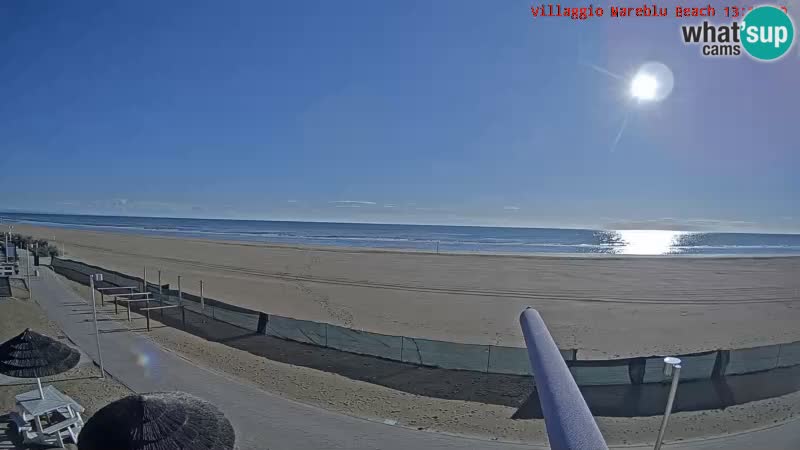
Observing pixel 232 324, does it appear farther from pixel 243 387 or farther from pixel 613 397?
pixel 613 397

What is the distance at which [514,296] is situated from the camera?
69.2ft

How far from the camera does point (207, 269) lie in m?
28.7

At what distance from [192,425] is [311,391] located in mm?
4969

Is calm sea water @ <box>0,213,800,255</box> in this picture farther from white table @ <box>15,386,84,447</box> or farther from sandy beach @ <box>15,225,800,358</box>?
white table @ <box>15,386,84,447</box>

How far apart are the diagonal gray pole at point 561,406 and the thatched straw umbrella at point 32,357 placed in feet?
27.0

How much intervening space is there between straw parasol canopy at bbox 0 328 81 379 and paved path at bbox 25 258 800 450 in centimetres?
208

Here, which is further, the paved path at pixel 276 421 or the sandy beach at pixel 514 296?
the sandy beach at pixel 514 296

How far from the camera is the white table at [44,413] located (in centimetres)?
646

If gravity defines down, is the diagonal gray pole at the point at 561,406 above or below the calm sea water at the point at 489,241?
above

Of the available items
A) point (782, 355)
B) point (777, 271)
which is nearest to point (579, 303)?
point (782, 355)

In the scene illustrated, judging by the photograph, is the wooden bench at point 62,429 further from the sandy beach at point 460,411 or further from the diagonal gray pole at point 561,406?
the diagonal gray pole at point 561,406

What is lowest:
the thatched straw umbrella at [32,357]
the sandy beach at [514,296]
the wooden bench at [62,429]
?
the sandy beach at [514,296]

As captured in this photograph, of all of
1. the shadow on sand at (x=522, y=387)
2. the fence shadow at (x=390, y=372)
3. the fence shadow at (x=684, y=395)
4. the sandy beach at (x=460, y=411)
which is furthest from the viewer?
the fence shadow at (x=390, y=372)

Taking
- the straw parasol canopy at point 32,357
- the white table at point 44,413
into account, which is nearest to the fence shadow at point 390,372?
the white table at point 44,413
